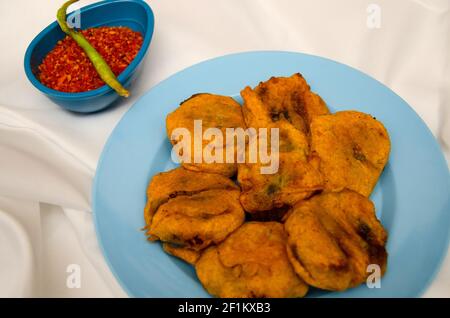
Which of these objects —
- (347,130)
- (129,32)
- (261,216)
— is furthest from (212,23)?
(261,216)

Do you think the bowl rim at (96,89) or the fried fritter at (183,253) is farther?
the bowl rim at (96,89)

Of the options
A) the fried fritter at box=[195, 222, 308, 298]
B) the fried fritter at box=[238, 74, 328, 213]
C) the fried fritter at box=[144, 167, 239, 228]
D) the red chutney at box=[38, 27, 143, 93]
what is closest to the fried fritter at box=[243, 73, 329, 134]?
the fried fritter at box=[238, 74, 328, 213]

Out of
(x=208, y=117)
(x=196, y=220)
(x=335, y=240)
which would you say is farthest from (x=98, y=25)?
(x=335, y=240)

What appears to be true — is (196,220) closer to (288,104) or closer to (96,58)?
(288,104)

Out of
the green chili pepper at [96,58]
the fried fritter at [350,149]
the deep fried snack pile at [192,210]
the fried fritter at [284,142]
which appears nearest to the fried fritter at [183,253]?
the deep fried snack pile at [192,210]

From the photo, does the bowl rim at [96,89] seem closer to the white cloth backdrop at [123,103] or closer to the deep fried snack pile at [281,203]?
the white cloth backdrop at [123,103]

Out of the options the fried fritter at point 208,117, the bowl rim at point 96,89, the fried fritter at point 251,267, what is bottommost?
the fried fritter at point 251,267

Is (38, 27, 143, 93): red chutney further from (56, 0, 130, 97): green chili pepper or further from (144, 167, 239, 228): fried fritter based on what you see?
(144, 167, 239, 228): fried fritter
